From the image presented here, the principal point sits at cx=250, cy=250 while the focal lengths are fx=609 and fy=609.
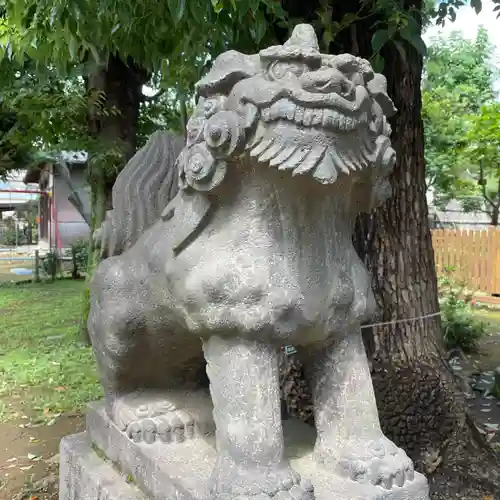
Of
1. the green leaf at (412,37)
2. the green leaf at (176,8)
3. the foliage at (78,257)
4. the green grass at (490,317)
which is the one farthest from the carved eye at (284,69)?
the foliage at (78,257)

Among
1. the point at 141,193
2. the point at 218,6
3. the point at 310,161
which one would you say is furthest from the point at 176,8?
the point at 310,161

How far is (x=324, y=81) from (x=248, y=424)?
0.76 meters

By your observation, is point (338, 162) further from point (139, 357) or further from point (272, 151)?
point (139, 357)

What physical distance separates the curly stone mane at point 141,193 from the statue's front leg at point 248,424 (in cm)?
57

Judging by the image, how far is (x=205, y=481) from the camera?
145 cm

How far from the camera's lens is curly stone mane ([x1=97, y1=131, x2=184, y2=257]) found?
183 centimetres

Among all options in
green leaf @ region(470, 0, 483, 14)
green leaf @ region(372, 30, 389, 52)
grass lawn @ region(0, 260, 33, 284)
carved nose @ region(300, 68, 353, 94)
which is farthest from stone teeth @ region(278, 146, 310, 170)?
grass lawn @ region(0, 260, 33, 284)

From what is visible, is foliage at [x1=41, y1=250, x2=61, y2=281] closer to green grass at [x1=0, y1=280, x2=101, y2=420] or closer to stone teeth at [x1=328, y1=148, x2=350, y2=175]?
green grass at [x1=0, y1=280, x2=101, y2=420]

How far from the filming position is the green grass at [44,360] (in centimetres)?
436

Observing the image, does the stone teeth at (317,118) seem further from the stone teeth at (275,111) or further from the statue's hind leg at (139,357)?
the statue's hind leg at (139,357)

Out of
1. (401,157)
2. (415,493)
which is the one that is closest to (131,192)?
(415,493)

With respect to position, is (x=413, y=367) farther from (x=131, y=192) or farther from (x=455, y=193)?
(x=455, y=193)

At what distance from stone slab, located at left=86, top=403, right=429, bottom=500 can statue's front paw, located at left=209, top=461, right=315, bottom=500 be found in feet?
0.19

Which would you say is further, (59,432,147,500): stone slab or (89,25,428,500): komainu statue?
(59,432,147,500): stone slab
